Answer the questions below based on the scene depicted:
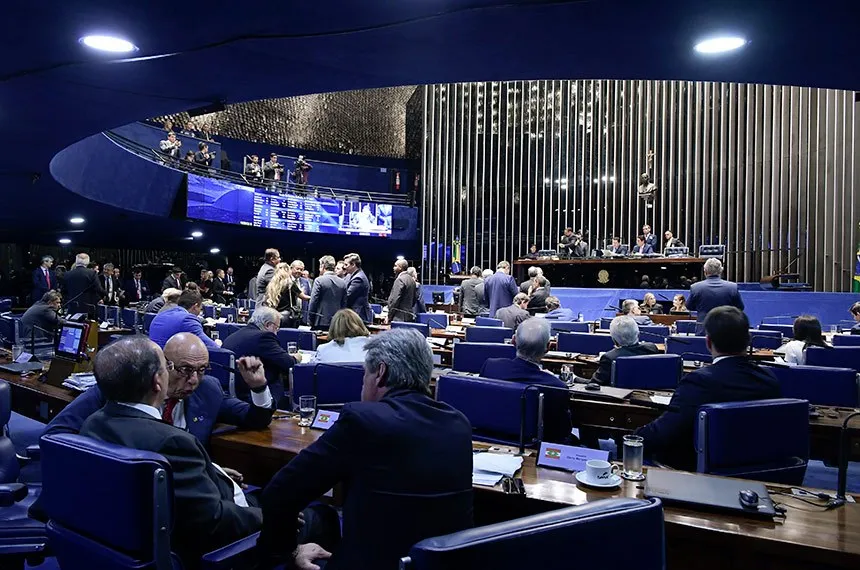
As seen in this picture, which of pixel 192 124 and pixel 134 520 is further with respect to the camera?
pixel 192 124

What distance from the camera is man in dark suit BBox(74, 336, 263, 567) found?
1.58 metres

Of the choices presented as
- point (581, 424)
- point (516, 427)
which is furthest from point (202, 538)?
point (581, 424)

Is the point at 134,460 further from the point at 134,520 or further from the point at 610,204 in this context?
the point at 610,204

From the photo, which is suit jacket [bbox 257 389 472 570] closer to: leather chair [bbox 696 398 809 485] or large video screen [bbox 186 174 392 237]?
leather chair [bbox 696 398 809 485]

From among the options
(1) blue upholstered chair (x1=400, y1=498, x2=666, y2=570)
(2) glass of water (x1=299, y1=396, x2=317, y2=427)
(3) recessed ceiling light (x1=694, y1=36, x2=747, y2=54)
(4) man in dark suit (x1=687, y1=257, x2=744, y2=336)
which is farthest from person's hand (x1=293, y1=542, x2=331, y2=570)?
(4) man in dark suit (x1=687, y1=257, x2=744, y2=336)

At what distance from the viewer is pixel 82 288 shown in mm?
9211

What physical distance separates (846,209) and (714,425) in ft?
45.0

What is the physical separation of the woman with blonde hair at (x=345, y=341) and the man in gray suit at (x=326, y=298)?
276 centimetres

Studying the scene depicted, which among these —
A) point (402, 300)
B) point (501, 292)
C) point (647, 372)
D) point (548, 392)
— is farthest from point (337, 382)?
point (501, 292)

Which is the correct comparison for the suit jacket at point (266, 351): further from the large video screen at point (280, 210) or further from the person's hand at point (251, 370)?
the large video screen at point (280, 210)

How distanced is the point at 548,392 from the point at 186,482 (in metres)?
1.84

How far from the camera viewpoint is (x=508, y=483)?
1.94 m

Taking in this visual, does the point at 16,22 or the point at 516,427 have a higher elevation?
the point at 16,22

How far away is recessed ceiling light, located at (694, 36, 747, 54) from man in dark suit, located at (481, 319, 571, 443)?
1.77 meters
